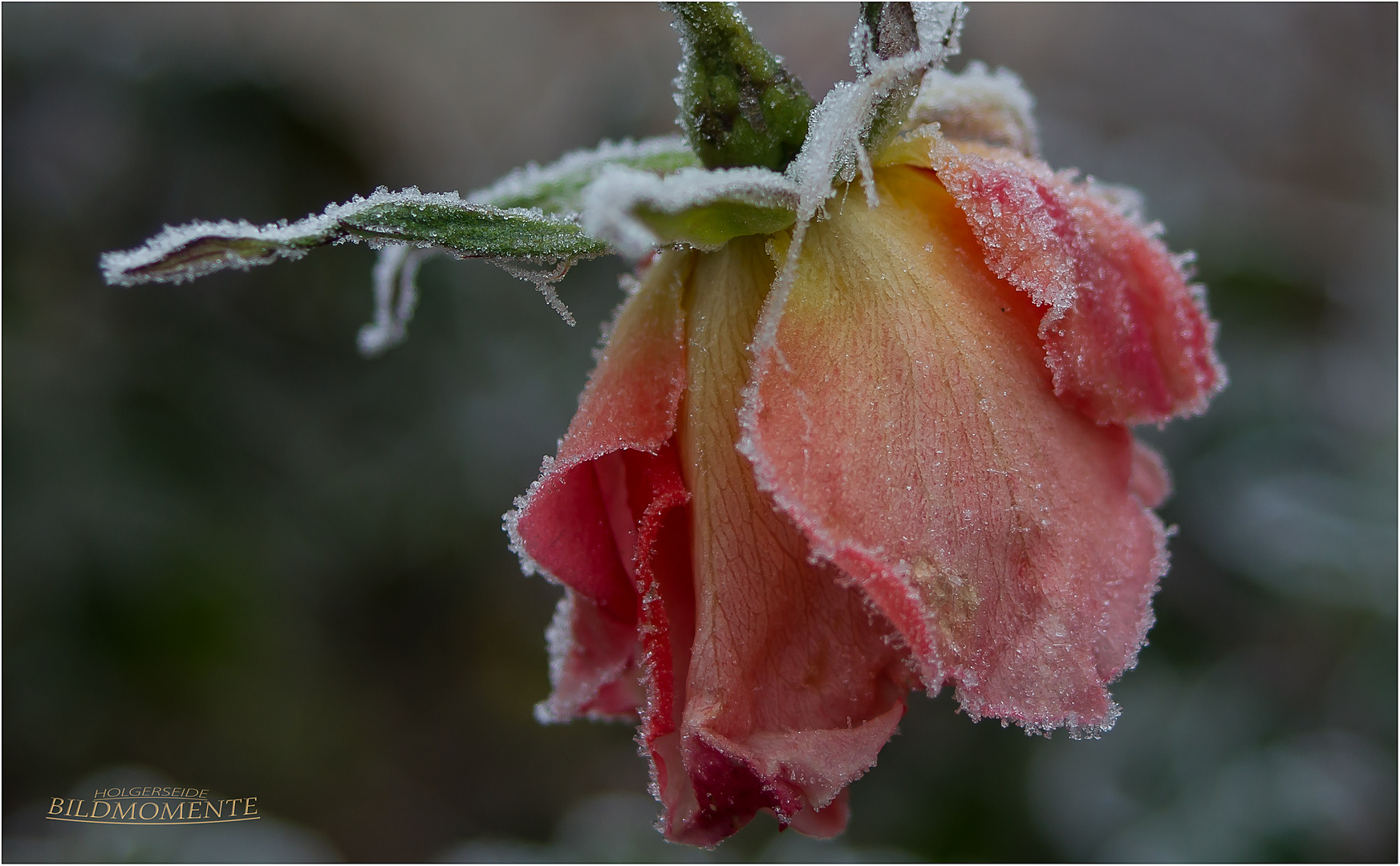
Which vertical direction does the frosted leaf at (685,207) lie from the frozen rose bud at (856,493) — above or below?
above

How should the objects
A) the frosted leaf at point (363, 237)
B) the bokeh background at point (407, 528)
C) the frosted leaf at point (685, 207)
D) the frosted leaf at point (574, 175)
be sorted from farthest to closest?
1. the bokeh background at point (407, 528)
2. the frosted leaf at point (574, 175)
3. the frosted leaf at point (363, 237)
4. the frosted leaf at point (685, 207)

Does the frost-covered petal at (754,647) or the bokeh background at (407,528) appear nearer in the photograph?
the frost-covered petal at (754,647)

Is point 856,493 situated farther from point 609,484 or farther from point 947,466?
point 609,484

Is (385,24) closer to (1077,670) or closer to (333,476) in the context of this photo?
(333,476)

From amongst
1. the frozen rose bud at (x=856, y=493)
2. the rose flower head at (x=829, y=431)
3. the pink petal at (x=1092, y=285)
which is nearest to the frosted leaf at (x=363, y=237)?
the rose flower head at (x=829, y=431)

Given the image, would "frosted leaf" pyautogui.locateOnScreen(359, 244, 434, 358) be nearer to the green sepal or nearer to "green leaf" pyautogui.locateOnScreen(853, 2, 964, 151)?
the green sepal

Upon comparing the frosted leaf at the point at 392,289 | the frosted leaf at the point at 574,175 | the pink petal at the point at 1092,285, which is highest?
the frosted leaf at the point at 574,175

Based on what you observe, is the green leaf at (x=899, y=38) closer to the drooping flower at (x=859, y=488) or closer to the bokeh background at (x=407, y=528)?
the drooping flower at (x=859, y=488)
